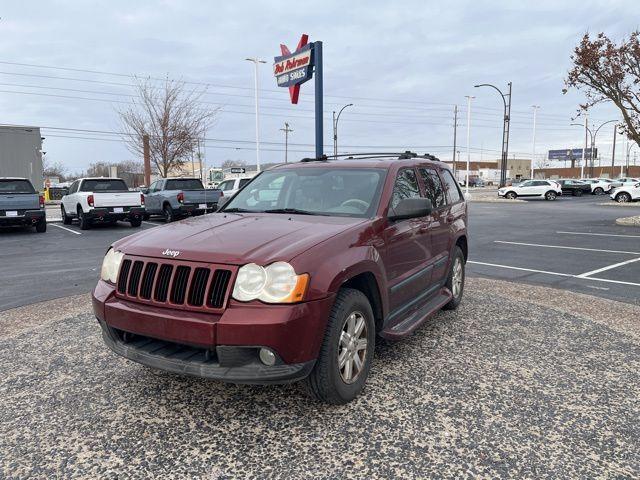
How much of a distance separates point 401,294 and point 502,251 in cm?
760

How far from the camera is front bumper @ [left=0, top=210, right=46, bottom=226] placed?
14055 mm

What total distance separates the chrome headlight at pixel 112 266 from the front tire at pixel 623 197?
36.4 meters

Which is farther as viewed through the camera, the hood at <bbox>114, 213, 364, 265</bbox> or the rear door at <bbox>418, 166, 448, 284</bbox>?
the rear door at <bbox>418, 166, 448, 284</bbox>

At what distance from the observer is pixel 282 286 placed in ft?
9.17

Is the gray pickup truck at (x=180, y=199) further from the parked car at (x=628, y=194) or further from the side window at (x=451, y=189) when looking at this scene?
the parked car at (x=628, y=194)

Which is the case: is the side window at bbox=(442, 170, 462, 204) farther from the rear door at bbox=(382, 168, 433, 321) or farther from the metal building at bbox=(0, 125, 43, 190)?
the metal building at bbox=(0, 125, 43, 190)

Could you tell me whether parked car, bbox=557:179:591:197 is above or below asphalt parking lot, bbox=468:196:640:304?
above

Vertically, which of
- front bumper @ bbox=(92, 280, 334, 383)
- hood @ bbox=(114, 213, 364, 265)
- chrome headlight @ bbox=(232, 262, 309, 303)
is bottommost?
front bumper @ bbox=(92, 280, 334, 383)

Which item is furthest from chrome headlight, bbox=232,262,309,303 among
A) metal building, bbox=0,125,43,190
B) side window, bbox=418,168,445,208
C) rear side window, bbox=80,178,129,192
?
metal building, bbox=0,125,43,190

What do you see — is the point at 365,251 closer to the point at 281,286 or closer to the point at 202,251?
the point at 281,286

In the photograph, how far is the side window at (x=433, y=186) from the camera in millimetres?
4836

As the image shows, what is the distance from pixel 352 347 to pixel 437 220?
6.75ft

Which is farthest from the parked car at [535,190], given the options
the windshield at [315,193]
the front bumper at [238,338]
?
the front bumper at [238,338]

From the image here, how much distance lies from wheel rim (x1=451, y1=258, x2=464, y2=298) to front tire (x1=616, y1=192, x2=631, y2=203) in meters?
32.7
